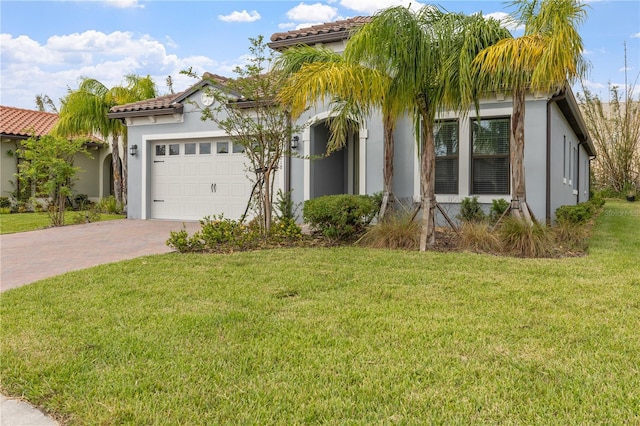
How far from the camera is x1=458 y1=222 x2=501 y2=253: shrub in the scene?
738cm

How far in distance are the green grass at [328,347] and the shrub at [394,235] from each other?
208 cm

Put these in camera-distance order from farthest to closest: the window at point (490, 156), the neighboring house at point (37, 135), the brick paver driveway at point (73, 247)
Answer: the neighboring house at point (37, 135)
the window at point (490, 156)
the brick paver driveway at point (73, 247)

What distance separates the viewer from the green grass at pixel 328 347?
7.87ft

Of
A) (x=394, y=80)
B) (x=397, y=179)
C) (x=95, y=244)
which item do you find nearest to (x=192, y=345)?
(x=394, y=80)

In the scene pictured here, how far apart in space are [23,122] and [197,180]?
1101cm

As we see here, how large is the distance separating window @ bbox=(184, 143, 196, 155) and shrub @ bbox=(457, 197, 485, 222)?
7.87 meters

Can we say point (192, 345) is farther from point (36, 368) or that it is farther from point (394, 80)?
point (394, 80)

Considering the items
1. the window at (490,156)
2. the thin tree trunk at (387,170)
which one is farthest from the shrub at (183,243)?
the window at (490,156)

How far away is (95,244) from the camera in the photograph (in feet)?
28.5

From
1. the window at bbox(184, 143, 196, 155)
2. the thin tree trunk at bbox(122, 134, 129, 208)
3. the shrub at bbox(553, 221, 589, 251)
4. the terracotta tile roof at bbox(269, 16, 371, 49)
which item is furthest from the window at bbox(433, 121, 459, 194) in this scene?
the thin tree trunk at bbox(122, 134, 129, 208)

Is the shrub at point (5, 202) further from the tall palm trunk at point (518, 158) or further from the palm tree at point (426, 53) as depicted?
the tall palm trunk at point (518, 158)

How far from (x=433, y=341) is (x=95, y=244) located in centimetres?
752

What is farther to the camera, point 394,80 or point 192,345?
point 394,80

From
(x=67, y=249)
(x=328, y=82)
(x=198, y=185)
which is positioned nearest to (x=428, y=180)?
(x=328, y=82)
